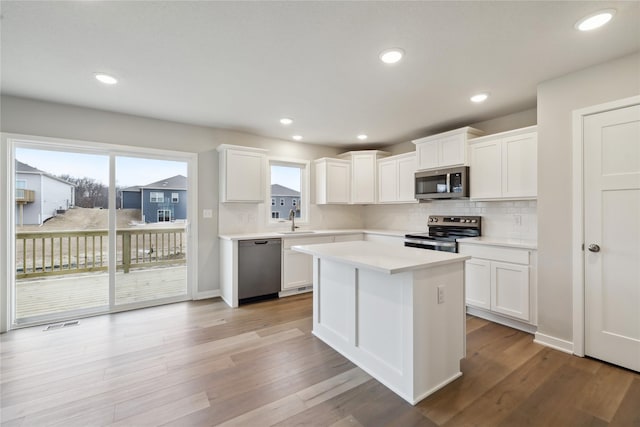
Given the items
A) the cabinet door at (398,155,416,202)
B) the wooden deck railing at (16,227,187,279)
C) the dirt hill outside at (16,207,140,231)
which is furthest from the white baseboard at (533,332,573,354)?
the dirt hill outside at (16,207,140,231)

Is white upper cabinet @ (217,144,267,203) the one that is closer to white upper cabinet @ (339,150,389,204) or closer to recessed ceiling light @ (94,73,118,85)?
recessed ceiling light @ (94,73,118,85)

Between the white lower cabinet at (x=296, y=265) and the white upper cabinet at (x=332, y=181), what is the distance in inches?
32.2

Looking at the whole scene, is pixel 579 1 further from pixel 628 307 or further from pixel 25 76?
pixel 25 76

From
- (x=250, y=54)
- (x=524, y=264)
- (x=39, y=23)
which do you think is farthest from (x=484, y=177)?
(x=39, y=23)

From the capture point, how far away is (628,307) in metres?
2.17

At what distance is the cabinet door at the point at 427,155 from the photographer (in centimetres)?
391

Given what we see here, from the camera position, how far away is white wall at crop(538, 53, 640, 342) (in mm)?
2391

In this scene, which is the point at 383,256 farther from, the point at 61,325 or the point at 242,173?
the point at 61,325

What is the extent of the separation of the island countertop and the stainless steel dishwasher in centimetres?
141

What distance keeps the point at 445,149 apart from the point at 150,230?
160 inches

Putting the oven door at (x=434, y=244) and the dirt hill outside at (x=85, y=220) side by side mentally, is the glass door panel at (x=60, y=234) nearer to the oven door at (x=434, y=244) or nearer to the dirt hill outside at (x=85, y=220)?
the dirt hill outside at (x=85, y=220)

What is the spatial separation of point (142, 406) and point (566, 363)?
3162 millimetres

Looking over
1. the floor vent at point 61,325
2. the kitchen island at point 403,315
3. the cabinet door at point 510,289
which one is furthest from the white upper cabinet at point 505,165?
the floor vent at point 61,325

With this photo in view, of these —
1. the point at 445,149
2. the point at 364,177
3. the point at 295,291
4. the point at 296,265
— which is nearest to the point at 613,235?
the point at 445,149
